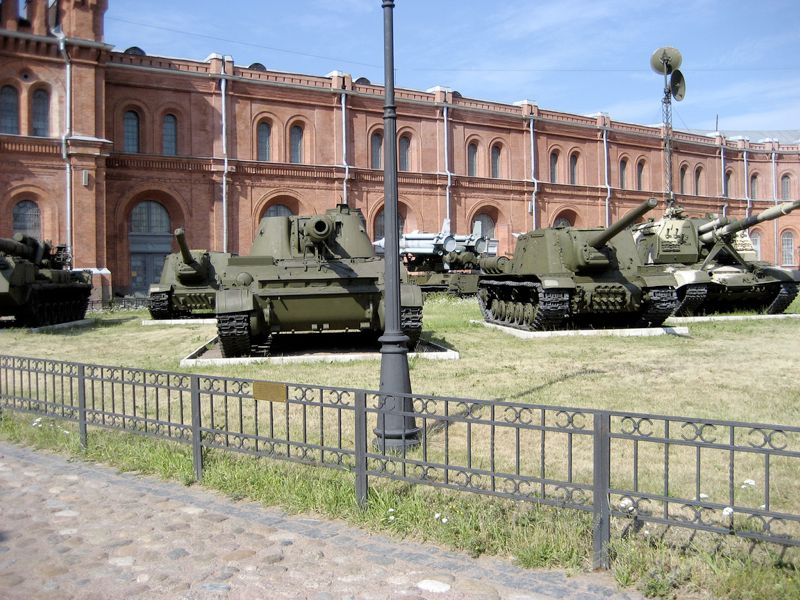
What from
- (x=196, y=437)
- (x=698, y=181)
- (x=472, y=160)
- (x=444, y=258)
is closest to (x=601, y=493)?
(x=196, y=437)

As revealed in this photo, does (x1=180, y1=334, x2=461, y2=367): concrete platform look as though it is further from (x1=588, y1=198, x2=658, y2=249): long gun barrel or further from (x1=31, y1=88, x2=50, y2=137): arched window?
(x1=31, y1=88, x2=50, y2=137): arched window

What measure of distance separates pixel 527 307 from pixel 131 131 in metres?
22.5

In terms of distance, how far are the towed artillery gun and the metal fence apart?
22.1 meters

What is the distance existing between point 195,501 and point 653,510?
9.55 feet

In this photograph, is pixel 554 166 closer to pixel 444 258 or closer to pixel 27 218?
pixel 444 258

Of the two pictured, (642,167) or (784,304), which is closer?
(784,304)

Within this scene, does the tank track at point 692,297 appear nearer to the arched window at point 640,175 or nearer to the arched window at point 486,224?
the arched window at point 486,224

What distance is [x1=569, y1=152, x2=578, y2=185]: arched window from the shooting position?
44.7 m

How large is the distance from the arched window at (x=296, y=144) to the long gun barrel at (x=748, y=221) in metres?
20.4

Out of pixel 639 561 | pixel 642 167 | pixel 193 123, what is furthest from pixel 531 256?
pixel 642 167

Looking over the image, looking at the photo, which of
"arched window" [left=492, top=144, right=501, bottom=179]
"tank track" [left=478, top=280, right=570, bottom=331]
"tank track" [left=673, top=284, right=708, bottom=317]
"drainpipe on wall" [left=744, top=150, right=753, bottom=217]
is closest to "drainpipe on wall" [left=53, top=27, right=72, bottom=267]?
"tank track" [left=478, top=280, right=570, bottom=331]

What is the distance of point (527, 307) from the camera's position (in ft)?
53.8

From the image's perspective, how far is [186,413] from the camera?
8.02 m

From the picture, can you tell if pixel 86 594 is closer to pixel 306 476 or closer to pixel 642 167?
pixel 306 476
